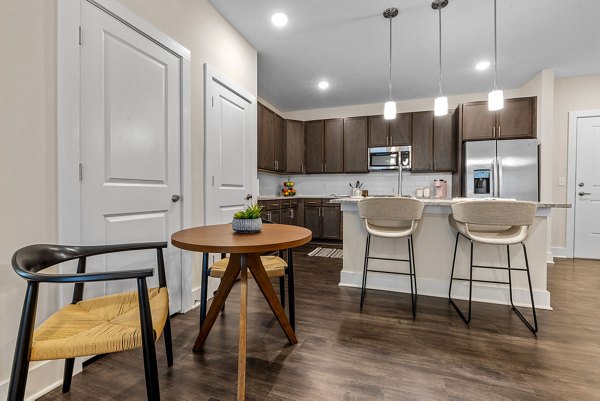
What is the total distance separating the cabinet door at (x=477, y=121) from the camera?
421cm

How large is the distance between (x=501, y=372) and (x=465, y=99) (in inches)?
186

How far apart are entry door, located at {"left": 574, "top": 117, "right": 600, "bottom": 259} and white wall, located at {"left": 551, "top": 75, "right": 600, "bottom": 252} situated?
0.53 ft

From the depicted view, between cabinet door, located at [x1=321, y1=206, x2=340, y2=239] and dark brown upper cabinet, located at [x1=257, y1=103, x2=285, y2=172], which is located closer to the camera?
dark brown upper cabinet, located at [x1=257, y1=103, x2=285, y2=172]

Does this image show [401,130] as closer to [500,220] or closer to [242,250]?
[500,220]

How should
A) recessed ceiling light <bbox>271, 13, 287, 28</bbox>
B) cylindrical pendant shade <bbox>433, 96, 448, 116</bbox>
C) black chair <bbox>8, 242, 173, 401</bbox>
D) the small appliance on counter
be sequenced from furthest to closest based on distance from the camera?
the small appliance on counter → recessed ceiling light <bbox>271, 13, 287, 28</bbox> → cylindrical pendant shade <bbox>433, 96, 448, 116</bbox> → black chair <bbox>8, 242, 173, 401</bbox>

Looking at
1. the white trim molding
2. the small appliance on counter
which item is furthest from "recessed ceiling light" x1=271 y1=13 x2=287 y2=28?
the white trim molding

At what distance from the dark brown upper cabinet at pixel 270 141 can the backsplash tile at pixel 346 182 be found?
0.48 meters

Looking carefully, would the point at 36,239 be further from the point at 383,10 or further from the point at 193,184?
the point at 383,10

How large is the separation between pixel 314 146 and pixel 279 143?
2.79 feet

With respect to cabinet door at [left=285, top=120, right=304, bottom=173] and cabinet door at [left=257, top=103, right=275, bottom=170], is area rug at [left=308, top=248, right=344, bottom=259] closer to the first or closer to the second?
cabinet door at [left=257, top=103, right=275, bottom=170]

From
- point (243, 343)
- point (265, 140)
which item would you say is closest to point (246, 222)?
point (243, 343)

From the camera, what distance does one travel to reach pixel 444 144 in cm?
478

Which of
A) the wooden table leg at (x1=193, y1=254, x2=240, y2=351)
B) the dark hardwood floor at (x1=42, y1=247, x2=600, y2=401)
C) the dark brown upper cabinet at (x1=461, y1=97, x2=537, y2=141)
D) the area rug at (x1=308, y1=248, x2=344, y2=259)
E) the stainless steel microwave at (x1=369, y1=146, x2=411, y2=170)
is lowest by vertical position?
the dark hardwood floor at (x1=42, y1=247, x2=600, y2=401)

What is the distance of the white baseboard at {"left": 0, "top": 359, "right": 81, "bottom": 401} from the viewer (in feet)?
4.25
